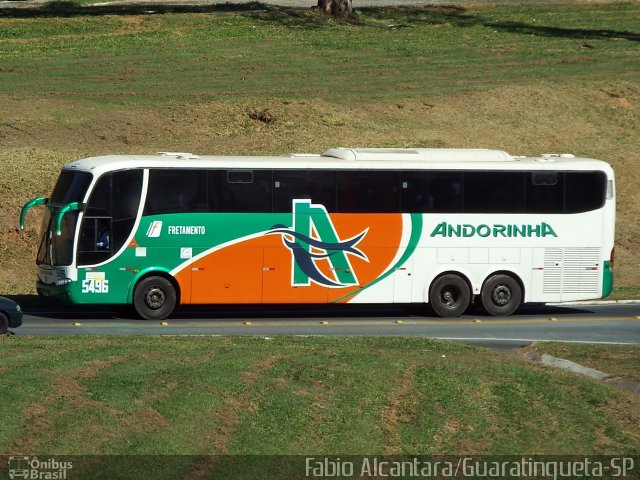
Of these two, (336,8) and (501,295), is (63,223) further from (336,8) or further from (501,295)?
(336,8)

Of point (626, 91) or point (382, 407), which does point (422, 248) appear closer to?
point (382, 407)

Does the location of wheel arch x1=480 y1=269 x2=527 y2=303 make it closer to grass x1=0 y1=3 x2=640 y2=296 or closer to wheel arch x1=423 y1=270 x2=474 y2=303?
wheel arch x1=423 y1=270 x2=474 y2=303

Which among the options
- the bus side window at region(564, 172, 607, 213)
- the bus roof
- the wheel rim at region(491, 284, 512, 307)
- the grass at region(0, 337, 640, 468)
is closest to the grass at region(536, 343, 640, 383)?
the grass at region(0, 337, 640, 468)

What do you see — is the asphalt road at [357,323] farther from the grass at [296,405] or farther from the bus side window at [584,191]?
the grass at [296,405]

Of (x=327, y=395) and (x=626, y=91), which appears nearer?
(x=327, y=395)

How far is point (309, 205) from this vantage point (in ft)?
83.1

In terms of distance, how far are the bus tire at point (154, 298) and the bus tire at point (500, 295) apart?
6.96m

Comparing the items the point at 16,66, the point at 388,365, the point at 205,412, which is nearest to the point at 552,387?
the point at 388,365

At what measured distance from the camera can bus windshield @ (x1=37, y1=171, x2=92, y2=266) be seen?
79.3 feet

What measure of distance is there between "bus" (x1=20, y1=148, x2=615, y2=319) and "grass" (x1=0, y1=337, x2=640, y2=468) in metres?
6.66

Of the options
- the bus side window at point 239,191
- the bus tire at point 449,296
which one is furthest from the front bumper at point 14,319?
the bus tire at point 449,296

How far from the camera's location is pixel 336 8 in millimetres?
54562

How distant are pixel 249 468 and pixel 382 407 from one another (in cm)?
286

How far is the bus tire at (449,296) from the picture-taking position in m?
26.1
